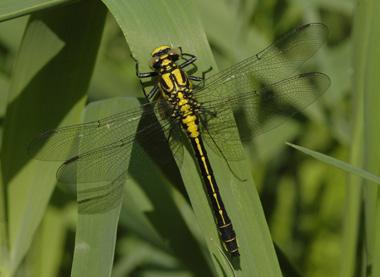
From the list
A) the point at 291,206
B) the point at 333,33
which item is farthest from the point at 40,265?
the point at 333,33

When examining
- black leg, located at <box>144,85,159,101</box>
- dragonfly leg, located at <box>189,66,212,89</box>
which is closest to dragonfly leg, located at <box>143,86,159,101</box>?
black leg, located at <box>144,85,159,101</box>

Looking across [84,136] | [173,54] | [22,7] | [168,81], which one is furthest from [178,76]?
[22,7]

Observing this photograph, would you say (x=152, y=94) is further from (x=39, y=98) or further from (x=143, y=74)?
(x=39, y=98)

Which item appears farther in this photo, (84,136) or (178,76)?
(178,76)

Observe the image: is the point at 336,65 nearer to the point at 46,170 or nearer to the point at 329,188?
the point at 329,188

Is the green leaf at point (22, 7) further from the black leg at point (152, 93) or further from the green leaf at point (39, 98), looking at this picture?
the black leg at point (152, 93)

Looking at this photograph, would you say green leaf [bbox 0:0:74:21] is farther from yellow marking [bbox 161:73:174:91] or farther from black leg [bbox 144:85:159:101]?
yellow marking [bbox 161:73:174:91]

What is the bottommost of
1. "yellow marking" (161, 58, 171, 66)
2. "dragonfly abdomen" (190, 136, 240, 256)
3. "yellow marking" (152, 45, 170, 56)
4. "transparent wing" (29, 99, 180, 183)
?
"dragonfly abdomen" (190, 136, 240, 256)
